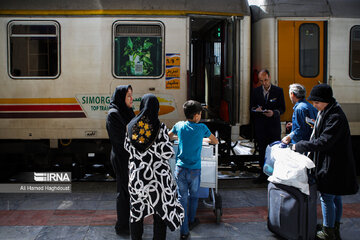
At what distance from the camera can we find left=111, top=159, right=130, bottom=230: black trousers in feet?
14.1

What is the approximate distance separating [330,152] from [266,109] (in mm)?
2589

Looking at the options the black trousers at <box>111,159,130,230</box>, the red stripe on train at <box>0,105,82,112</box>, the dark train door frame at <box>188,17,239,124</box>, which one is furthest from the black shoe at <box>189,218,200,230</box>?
the red stripe on train at <box>0,105,82,112</box>

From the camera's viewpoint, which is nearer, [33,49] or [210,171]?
[210,171]

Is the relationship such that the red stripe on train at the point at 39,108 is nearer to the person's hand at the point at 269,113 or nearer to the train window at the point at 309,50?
the person's hand at the point at 269,113

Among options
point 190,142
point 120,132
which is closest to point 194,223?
point 190,142

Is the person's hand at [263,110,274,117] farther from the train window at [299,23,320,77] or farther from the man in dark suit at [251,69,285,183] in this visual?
the train window at [299,23,320,77]

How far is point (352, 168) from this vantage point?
13.3ft

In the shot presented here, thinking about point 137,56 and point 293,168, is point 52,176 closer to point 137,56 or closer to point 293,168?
point 137,56

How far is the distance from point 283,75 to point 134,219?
426cm

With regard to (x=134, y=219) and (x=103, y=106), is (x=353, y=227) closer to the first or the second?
(x=134, y=219)

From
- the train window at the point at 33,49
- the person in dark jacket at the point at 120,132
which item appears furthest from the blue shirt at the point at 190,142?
the train window at the point at 33,49

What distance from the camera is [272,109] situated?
655 cm

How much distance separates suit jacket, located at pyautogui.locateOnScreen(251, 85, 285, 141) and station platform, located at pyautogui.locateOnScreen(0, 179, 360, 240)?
3.07 feet

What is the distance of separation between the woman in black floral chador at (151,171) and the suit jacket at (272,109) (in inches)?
127
